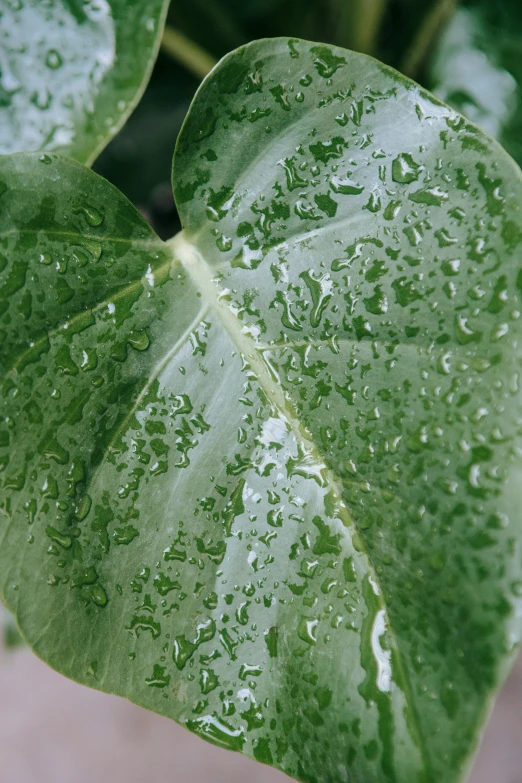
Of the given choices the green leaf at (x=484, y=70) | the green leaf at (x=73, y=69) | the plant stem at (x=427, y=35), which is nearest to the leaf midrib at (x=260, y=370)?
the green leaf at (x=73, y=69)

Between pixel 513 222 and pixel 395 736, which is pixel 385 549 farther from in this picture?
pixel 513 222

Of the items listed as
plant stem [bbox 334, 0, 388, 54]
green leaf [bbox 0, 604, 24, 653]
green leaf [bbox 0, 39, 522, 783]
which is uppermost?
plant stem [bbox 334, 0, 388, 54]

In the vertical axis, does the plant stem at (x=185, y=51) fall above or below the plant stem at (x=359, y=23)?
below

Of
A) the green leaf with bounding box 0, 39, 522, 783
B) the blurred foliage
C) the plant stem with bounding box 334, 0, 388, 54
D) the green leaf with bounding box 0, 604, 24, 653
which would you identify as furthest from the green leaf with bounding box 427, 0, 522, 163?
the green leaf with bounding box 0, 604, 24, 653

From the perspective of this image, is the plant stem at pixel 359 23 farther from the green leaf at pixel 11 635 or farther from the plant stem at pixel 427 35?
the green leaf at pixel 11 635

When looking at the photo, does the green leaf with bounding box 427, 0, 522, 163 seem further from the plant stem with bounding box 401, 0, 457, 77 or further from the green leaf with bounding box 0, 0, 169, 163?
the green leaf with bounding box 0, 0, 169, 163

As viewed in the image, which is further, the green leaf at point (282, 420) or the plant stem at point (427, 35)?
the plant stem at point (427, 35)
